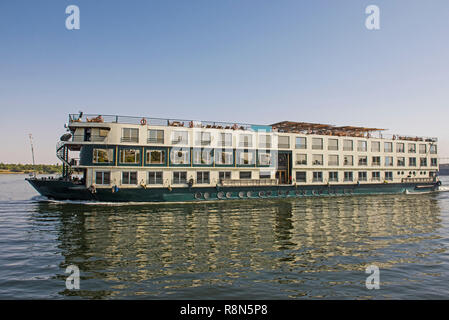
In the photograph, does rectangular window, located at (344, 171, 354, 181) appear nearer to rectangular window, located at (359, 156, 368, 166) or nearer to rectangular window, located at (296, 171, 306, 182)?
rectangular window, located at (359, 156, 368, 166)

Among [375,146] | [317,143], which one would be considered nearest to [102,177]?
[317,143]

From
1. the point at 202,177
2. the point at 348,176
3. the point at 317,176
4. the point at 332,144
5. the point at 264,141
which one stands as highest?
the point at 264,141

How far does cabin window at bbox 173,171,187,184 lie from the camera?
32375 millimetres

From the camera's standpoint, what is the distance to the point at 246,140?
36.2m

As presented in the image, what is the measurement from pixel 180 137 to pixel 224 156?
20.4 ft

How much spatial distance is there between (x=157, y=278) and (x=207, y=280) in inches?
75.6

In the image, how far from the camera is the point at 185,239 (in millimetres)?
15883

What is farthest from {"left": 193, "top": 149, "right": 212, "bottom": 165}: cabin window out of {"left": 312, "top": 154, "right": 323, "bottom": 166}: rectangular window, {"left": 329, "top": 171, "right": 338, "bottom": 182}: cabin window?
{"left": 329, "top": 171, "right": 338, "bottom": 182}: cabin window

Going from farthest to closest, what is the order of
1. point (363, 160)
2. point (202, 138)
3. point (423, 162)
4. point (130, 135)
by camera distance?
point (423, 162)
point (363, 160)
point (202, 138)
point (130, 135)

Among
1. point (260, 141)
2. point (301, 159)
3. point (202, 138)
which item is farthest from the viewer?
point (301, 159)

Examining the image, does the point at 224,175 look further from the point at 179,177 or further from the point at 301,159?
the point at 301,159
